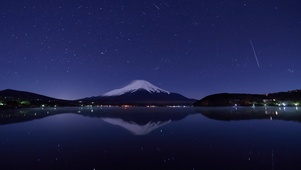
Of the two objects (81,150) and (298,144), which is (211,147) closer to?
(298,144)

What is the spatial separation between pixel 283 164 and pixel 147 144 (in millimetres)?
9417

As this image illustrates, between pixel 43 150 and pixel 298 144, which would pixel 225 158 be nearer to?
pixel 298 144

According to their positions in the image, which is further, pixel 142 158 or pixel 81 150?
pixel 81 150

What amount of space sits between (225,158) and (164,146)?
5.19 metres

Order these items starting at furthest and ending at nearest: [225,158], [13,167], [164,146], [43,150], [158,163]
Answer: [164,146]
[43,150]
[225,158]
[158,163]
[13,167]

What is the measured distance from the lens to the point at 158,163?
1336cm

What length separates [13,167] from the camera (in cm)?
1231

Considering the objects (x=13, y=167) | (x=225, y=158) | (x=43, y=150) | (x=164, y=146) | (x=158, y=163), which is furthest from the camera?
(x=164, y=146)

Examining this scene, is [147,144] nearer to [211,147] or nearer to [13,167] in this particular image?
[211,147]

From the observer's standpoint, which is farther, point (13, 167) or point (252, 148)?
point (252, 148)

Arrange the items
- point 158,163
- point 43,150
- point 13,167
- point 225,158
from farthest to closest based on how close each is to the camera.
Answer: point 43,150, point 225,158, point 158,163, point 13,167

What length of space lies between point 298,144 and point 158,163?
11313 millimetres

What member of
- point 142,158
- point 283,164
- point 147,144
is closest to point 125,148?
point 147,144

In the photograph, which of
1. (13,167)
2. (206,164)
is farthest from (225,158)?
(13,167)
